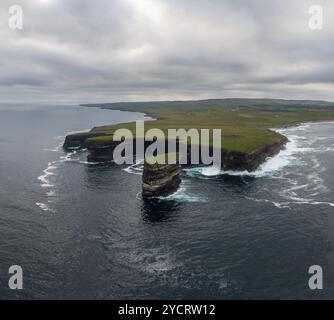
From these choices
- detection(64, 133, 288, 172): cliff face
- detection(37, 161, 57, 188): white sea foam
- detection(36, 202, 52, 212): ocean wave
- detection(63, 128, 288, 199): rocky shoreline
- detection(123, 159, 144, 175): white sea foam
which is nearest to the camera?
detection(36, 202, 52, 212): ocean wave

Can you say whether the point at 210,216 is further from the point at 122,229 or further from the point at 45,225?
the point at 45,225

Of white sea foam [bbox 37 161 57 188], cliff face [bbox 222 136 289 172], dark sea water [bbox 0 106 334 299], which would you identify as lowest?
dark sea water [bbox 0 106 334 299]

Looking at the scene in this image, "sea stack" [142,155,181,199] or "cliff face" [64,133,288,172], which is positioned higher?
"cliff face" [64,133,288,172]

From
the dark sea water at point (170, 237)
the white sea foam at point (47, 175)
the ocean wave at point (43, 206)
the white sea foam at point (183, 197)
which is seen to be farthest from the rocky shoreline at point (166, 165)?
the ocean wave at point (43, 206)

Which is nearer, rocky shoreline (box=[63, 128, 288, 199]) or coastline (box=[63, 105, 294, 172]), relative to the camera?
rocky shoreline (box=[63, 128, 288, 199])

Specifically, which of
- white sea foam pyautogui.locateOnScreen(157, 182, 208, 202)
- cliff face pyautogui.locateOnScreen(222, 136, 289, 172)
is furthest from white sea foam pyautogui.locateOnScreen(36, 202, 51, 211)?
cliff face pyautogui.locateOnScreen(222, 136, 289, 172)

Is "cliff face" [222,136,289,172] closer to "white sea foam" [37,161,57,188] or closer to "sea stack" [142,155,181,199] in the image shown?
"sea stack" [142,155,181,199]

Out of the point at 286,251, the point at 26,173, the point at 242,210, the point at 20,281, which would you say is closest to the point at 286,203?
the point at 242,210

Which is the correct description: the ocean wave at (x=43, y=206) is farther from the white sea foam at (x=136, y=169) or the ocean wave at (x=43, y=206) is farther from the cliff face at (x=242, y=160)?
the cliff face at (x=242, y=160)

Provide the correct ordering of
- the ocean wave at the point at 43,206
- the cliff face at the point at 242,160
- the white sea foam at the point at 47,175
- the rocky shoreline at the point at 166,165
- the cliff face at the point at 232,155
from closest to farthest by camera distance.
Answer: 1. the ocean wave at the point at 43,206
2. the rocky shoreline at the point at 166,165
3. the white sea foam at the point at 47,175
4. the cliff face at the point at 242,160
5. the cliff face at the point at 232,155
